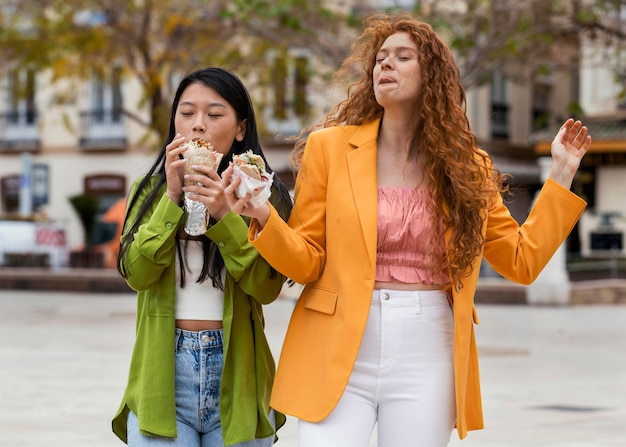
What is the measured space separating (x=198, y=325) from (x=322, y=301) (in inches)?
16.7

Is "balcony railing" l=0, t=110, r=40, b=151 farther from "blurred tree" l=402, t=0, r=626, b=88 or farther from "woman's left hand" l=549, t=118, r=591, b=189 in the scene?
"woman's left hand" l=549, t=118, r=591, b=189

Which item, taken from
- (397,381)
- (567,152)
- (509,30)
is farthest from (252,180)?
(509,30)

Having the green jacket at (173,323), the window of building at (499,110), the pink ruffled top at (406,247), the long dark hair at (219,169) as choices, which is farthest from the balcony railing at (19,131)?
the pink ruffled top at (406,247)

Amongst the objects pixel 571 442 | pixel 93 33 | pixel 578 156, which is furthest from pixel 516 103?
pixel 578 156

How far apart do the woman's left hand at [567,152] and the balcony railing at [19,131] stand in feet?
133

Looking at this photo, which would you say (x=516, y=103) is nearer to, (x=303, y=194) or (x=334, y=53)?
(x=334, y=53)

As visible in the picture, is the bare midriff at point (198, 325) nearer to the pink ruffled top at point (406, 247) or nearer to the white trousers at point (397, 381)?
the white trousers at point (397, 381)

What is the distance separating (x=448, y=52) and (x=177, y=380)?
1321mm

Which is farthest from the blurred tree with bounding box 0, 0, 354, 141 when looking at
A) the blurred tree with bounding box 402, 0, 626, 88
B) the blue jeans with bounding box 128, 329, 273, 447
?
the blue jeans with bounding box 128, 329, 273, 447

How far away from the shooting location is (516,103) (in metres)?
39.0

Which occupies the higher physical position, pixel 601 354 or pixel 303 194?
pixel 303 194

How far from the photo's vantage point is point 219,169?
4230mm

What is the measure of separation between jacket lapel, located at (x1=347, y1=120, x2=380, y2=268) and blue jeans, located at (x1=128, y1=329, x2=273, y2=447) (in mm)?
592

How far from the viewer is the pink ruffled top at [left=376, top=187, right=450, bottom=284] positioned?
3883mm
